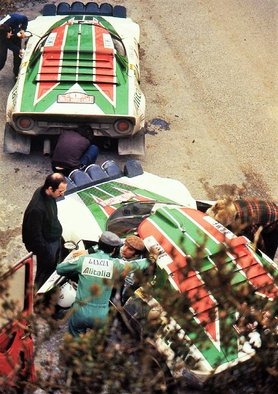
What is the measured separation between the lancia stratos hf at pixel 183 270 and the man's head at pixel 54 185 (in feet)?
2.07

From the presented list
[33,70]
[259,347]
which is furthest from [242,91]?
[259,347]

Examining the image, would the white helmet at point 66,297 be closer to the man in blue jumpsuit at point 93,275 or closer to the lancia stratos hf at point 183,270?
the lancia stratos hf at point 183,270

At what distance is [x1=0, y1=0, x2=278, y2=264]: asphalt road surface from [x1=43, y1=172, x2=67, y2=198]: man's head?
1.39 metres

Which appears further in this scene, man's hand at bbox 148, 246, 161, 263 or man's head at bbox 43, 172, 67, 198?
man's head at bbox 43, 172, 67, 198

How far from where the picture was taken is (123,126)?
27.7 feet

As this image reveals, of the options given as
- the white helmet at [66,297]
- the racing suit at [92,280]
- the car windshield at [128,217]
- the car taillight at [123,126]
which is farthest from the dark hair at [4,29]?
the racing suit at [92,280]

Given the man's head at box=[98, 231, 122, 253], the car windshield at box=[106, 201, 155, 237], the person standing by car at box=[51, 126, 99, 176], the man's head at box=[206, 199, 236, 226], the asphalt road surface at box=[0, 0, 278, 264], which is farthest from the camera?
the asphalt road surface at box=[0, 0, 278, 264]

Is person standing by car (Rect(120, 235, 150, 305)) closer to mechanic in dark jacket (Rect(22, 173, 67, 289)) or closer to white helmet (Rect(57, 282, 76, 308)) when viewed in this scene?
white helmet (Rect(57, 282, 76, 308))

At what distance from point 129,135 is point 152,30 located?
402 centimetres

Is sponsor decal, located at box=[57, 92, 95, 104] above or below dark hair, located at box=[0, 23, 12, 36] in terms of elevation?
below

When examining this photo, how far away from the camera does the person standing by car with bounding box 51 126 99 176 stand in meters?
7.96

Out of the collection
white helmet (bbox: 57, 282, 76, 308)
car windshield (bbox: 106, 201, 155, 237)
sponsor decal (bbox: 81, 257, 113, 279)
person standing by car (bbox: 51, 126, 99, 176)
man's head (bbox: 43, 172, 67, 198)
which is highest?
man's head (bbox: 43, 172, 67, 198)

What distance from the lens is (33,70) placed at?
29.0 ft

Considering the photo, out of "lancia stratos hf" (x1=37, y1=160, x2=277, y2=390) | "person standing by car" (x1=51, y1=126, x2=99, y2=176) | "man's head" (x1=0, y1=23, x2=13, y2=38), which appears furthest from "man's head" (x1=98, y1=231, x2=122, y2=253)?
"man's head" (x1=0, y1=23, x2=13, y2=38)
